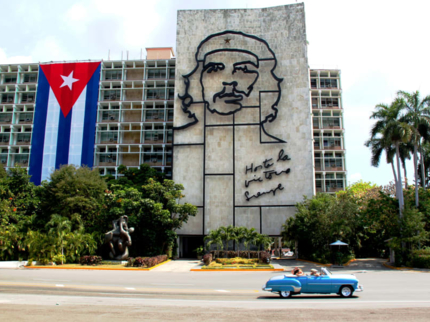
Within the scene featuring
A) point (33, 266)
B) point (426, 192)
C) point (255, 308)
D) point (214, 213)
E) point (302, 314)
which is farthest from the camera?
point (214, 213)

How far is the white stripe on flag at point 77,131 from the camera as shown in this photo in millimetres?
63156

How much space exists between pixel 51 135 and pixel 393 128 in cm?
5469

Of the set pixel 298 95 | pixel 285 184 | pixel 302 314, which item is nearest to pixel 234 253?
pixel 285 184

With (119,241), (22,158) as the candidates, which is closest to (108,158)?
(22,158)

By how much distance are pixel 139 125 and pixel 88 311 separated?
200 ft

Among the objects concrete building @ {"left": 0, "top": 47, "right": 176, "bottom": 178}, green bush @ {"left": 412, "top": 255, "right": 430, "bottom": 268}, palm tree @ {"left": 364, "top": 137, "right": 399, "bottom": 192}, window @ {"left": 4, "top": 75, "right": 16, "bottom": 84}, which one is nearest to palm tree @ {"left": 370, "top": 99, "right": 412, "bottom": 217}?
palm tree @ {"left": 364, "top": 137, "right": 399, "bottom": 192}

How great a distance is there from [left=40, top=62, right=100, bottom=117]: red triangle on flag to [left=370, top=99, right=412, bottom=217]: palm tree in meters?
50.2

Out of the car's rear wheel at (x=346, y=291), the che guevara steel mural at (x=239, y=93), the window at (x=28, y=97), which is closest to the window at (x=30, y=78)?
the window at (x=28, y=97)

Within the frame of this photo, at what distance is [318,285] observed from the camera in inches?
590

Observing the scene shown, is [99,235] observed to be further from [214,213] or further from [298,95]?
[298,95]

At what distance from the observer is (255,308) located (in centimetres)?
1220

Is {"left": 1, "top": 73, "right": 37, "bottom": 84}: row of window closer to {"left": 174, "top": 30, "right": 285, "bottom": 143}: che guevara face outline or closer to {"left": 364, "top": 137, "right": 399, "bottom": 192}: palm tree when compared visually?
{"left": 174, "top": 30, "right": 285, "bottom": 143}: che guevara face outline

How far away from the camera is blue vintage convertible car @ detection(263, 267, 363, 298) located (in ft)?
49.0

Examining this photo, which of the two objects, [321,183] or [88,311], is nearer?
[88,311]
